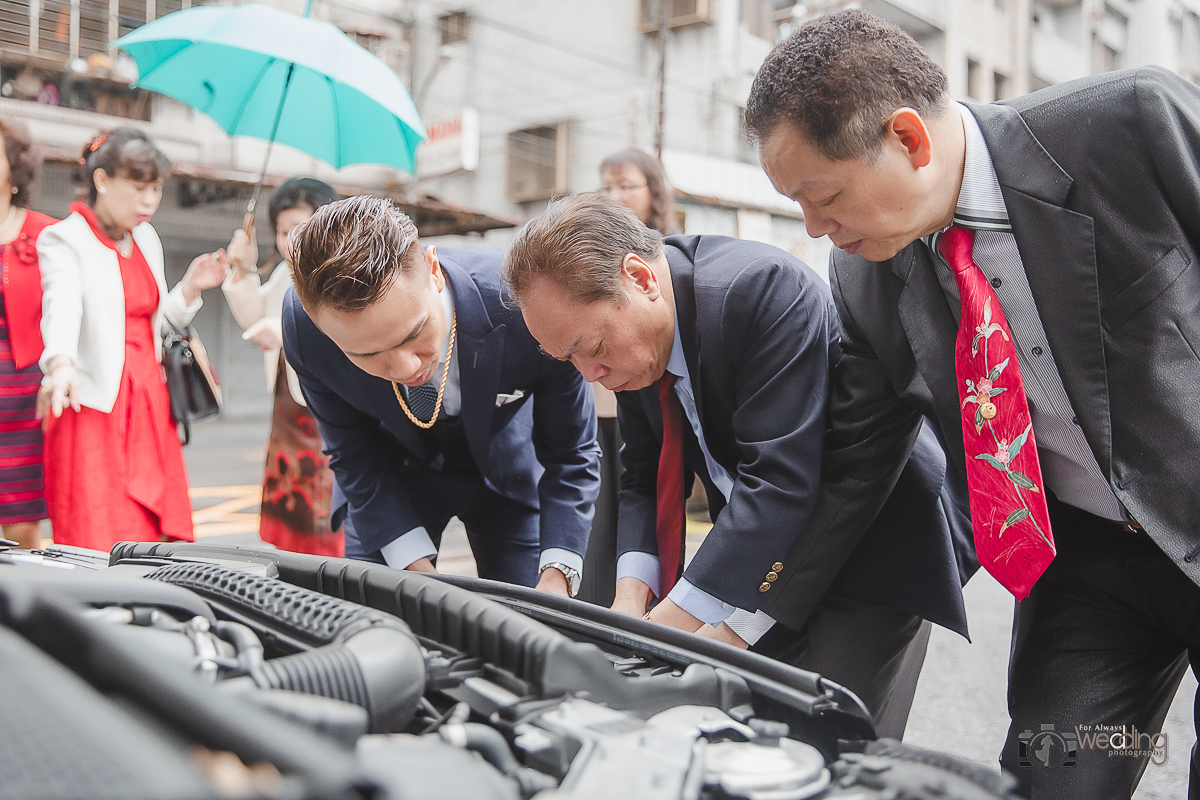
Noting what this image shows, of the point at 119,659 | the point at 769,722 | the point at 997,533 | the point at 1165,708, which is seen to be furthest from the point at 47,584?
the point at 1165,708

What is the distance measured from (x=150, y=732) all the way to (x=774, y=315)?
124cm

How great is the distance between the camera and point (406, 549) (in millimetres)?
2121

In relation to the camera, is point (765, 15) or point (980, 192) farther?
point (765, 15)

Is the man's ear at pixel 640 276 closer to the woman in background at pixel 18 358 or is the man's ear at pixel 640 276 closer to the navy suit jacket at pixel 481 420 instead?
the navy suit jacket at pixel 481 420

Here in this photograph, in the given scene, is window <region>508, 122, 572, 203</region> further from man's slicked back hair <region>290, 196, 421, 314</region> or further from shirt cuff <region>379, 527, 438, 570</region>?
man's slicked back hair <region>290, 196, 421, 314</region>

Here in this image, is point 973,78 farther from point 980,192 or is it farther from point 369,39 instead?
point 980,192

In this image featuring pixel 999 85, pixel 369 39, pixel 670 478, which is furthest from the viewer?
pixel 999 85

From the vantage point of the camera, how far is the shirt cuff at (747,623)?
1678mm

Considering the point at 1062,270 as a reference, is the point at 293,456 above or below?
below

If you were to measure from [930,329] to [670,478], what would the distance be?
571mm

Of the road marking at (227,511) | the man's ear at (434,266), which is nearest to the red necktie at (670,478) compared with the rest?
the man's ear at (434,266)

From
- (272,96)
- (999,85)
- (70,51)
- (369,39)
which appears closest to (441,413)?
(272,96)

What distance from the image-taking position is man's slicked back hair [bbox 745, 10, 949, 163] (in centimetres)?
130

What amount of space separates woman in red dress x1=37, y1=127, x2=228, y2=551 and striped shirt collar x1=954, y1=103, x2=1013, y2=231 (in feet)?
7.40
